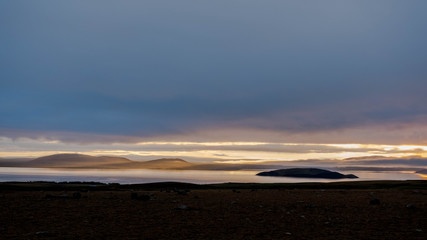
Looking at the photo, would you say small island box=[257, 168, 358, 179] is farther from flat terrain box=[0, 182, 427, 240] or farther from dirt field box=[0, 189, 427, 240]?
dirt field box=[0, 189, 427, 240]

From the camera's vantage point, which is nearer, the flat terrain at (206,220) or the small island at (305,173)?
the flat terrain at (206,220)

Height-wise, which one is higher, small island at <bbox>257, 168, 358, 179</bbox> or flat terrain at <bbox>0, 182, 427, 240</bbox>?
flat terrain at <bbox>0, 182, 427, 240</bbox>

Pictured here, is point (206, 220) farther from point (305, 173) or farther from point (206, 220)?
point (305, 173)

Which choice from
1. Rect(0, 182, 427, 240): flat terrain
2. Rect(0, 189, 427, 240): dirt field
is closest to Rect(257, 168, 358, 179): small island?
Rect(0, 182, 427, 240): flat terrain

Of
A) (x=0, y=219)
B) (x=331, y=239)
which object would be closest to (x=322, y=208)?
(x=331, y=239)

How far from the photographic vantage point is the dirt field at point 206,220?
1213cm

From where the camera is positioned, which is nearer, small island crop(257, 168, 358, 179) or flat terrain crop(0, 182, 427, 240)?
flat terrain crop(0, 182, 427, 240)

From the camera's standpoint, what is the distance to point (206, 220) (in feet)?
48.1

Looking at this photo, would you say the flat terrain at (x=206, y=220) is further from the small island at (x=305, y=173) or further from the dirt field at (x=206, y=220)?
the small island at (x=305, y=173)

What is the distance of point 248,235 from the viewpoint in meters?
12.1

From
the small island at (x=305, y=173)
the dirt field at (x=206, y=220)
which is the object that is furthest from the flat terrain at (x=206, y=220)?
the small island at (x=305, y=173)

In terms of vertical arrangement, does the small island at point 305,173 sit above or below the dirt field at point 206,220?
below

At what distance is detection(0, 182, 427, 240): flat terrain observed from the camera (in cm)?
1213

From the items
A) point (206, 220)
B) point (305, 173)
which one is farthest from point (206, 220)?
point (305, 173)
